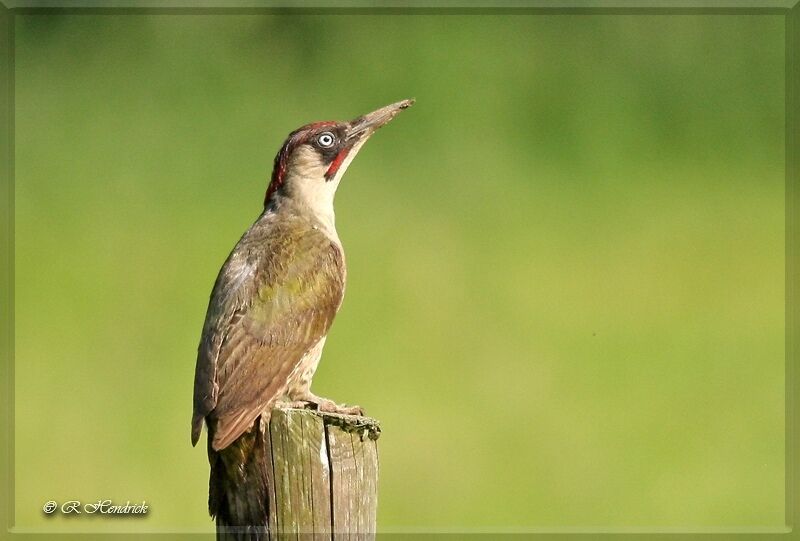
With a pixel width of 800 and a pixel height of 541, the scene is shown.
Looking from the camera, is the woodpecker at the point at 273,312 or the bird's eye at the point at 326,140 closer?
the woodpecker at the point at 273,312

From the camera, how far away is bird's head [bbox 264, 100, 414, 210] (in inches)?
249

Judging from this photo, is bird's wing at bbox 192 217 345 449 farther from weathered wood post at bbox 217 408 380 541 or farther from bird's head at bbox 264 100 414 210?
weathered wood post at bbox 217 408 380 541

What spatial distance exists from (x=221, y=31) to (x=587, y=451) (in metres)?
3.90

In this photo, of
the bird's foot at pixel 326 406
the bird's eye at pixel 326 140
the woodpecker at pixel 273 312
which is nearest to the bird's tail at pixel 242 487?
the woodpecker at pixel 273 312

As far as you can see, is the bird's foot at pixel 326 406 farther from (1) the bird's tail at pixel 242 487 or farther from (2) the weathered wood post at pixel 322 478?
(2) the weathered wood post at pixel 322 478

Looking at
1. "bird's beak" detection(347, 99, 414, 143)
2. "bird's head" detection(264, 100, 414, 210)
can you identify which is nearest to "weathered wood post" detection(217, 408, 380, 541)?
"bird's head" detection(264, 100, 414, 210)

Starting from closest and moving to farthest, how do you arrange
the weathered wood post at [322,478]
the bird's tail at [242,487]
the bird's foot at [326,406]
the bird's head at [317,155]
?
the weathered wood post at [322,478]
the bird's tail at [242,487]
the bird's foot at [326,406]
the bird's head at [317,155]

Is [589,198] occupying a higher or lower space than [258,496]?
higher

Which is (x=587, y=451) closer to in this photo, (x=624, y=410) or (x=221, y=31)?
(x=624, y=410)

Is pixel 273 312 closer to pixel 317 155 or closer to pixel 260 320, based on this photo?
pixel 260 320

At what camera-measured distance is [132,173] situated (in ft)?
30.6

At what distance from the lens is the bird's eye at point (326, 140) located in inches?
249

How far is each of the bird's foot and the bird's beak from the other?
131cm

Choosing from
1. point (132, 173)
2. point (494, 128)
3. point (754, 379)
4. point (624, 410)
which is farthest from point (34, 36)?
point (754, 379)
